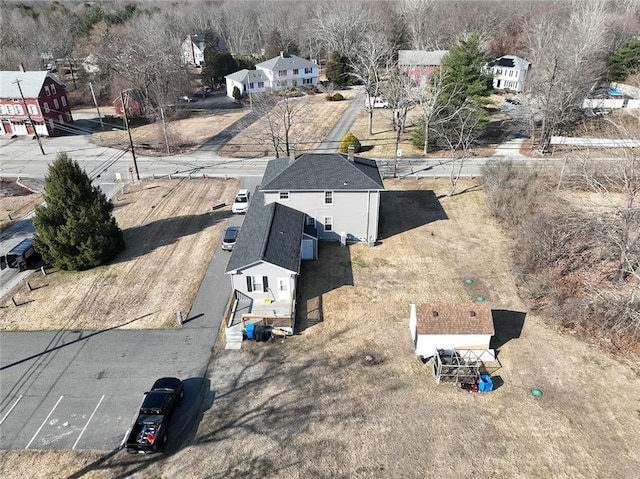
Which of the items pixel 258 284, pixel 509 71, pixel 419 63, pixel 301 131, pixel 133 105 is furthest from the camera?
pixel 509 71

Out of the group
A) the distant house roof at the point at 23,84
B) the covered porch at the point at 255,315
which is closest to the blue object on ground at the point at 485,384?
the covered porch at the point at 255,315

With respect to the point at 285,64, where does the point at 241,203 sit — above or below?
below

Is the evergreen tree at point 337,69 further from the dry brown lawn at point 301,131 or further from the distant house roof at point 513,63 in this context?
the distant house roof at point 513,63

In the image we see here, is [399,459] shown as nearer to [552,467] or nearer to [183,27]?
[552,467]

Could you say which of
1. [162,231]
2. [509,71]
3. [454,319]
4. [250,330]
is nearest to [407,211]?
[454,319]

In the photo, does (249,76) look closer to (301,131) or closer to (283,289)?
(301,131)

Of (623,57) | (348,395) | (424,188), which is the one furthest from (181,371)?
(623,57)
